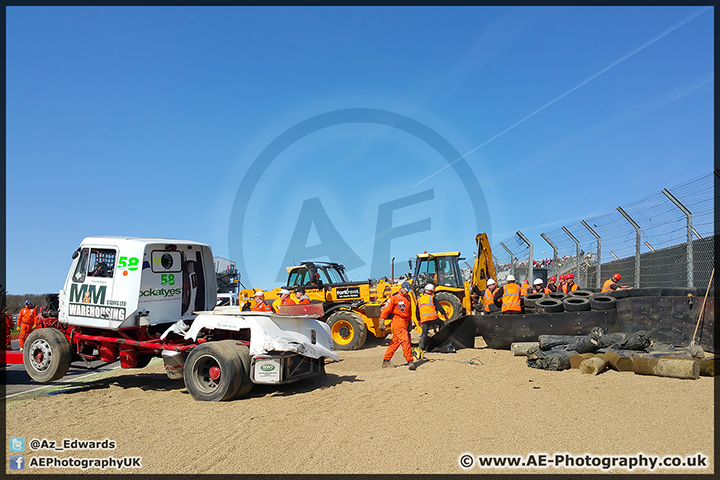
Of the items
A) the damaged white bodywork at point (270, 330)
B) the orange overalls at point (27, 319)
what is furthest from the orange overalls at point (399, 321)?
the orange overalls at point (27, 319)

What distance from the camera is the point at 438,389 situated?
6.96 meters

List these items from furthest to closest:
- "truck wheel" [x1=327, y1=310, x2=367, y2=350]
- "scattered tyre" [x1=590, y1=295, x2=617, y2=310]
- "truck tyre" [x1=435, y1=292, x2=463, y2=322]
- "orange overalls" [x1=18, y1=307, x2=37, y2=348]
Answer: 1. "orange overalls" [x1=18, y1=307, x2=37, y2=348]
2. "truck tyre" [x1=435, y1=292, x2=463, y2=322]
3. "truck wheel" [x1=327, y1=310, x2=367, y2=350]
4. "scattered tyre" [x1=590, y1=295, x2=617, y2=310]

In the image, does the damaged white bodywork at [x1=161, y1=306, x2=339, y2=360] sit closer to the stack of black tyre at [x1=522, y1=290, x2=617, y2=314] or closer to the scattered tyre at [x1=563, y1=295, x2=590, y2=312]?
the stack of black tyre at [x1=522, y1=290, x2=617, y2=314]

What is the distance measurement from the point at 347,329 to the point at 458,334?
3526mm

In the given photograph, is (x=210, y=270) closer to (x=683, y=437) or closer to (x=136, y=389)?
(x=136, y=389)

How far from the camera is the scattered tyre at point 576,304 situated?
8.98 m

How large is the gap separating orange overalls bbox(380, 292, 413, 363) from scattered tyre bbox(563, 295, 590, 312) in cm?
306

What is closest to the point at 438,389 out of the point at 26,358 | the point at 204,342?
the point at 204,342

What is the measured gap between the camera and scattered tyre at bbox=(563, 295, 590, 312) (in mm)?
Answer: 8977

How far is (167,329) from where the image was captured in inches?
329

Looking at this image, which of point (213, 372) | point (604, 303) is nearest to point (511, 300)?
point (604, 303)

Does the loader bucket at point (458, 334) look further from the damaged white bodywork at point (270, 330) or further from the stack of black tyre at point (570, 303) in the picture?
the damaged white bodywork at point (270, 330)

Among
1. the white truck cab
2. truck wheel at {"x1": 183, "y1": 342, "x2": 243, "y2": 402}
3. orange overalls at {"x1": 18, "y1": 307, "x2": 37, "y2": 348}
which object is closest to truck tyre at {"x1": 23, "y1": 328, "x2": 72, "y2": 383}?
the white truck cab

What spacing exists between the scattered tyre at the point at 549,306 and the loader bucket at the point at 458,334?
157 centimetres
